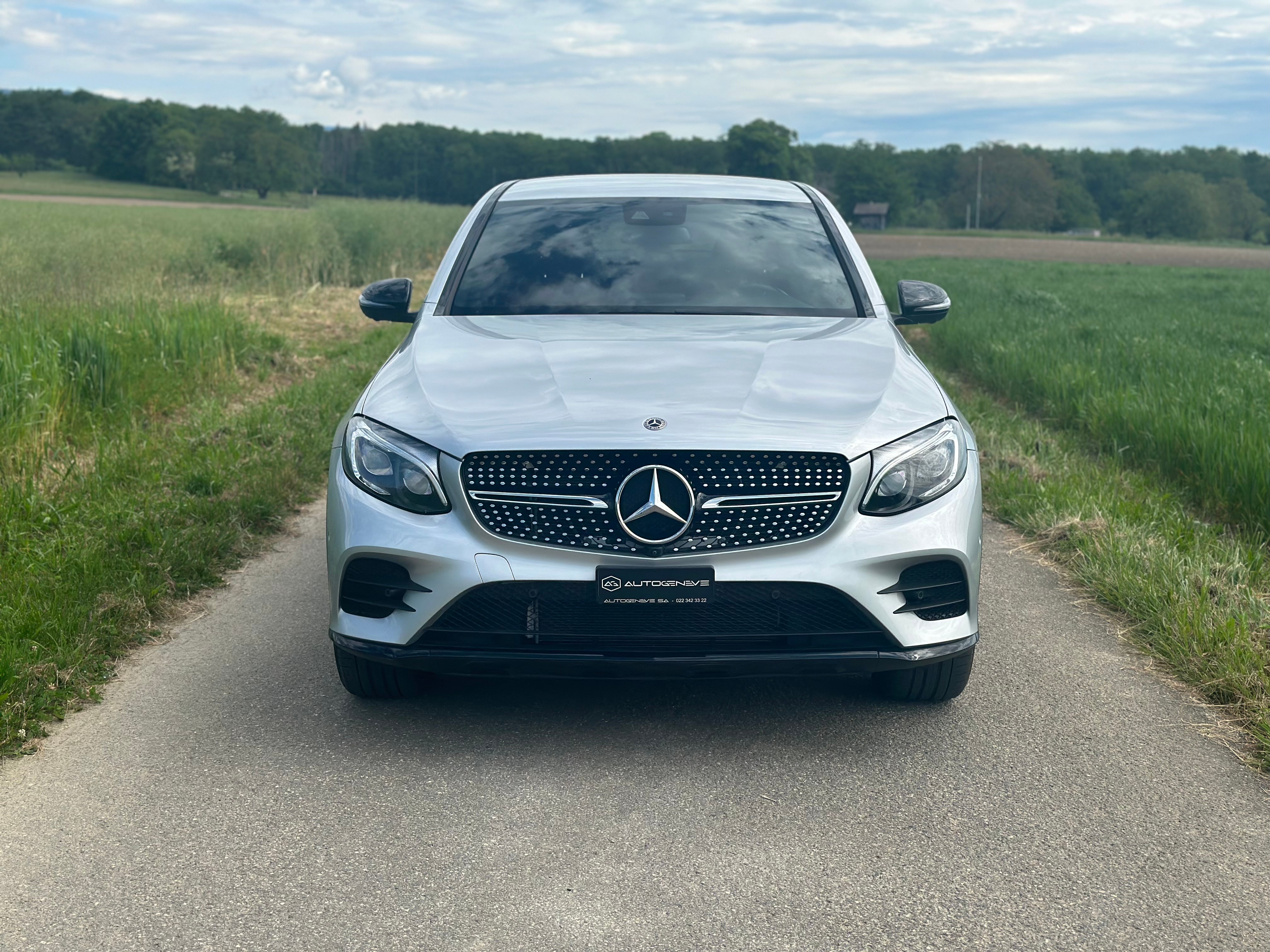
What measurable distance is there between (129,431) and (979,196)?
4659 inches

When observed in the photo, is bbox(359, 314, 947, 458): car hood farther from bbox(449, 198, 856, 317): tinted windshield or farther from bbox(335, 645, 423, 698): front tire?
bbox(335, 645, 423, 698): front tire

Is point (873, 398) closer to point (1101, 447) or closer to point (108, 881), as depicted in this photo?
point (108, 881)

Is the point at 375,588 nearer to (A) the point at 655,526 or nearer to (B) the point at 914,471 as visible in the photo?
→ (A) the point at 655,526

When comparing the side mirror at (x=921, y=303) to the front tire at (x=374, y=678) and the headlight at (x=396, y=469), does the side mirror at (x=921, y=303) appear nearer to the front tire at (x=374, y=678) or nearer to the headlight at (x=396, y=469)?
the headlight at (x=396, y=469)

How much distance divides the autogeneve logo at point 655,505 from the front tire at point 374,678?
0.90 meters

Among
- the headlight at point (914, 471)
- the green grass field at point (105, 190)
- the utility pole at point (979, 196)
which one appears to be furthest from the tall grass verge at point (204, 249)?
the utility pole at point (979, 196)

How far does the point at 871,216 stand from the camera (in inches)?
4719

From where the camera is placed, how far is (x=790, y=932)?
2.56 m

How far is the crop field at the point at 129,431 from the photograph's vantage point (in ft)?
14.8

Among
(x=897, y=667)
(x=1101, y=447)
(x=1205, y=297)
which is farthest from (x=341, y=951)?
(x=1205, y=297)

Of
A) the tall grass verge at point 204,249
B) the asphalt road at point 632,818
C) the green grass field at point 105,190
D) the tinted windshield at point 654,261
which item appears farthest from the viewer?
the green grass field at point 105,190

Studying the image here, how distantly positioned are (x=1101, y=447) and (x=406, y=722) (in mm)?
5904

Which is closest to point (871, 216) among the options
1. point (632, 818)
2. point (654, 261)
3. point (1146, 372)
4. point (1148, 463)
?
point (1146, 372)

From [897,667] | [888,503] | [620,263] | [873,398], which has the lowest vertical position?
[897,667]
